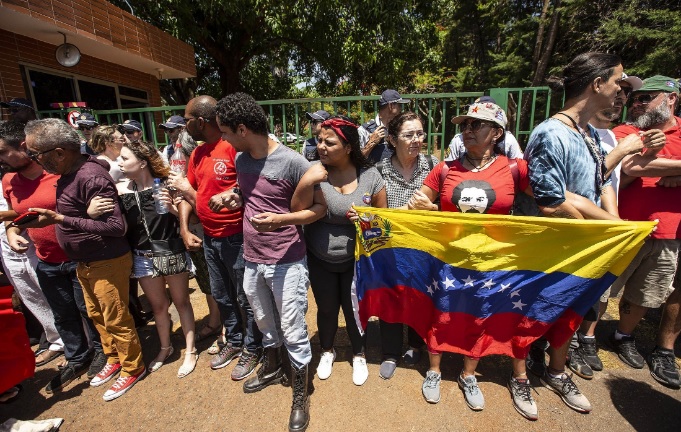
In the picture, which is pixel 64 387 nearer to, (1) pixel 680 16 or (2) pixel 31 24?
(2) pixel 31 24

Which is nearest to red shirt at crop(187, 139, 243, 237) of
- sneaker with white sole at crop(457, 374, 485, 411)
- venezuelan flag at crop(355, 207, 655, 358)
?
venezuelan flag at crop(355, 207, 655, 358)

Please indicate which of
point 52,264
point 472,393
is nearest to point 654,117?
point 472,393

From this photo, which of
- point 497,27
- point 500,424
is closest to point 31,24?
point 500,424

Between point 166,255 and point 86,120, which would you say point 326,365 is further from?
point 86,120

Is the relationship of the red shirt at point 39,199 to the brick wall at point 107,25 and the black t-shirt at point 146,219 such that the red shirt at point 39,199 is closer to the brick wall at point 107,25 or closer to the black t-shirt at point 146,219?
the black t-shirt at point 146,219

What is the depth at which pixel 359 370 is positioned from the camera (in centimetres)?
295

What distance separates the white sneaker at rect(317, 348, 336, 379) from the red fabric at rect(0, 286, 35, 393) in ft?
7.19

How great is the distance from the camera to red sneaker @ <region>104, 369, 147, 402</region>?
2842 millimetres

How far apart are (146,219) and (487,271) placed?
2764 mm

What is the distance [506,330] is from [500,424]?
2.13 feet

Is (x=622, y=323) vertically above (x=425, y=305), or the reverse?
(x=425, y=305)

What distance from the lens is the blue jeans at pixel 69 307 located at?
2965mm

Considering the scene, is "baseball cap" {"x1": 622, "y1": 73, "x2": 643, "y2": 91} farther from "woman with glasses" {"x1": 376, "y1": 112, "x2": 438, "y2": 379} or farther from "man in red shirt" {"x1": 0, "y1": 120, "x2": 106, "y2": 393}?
"man in red shirt" {"x1": 0, "y1": 120, "x2": 106, "y2": 393}

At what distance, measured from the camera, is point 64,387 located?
119 inches
